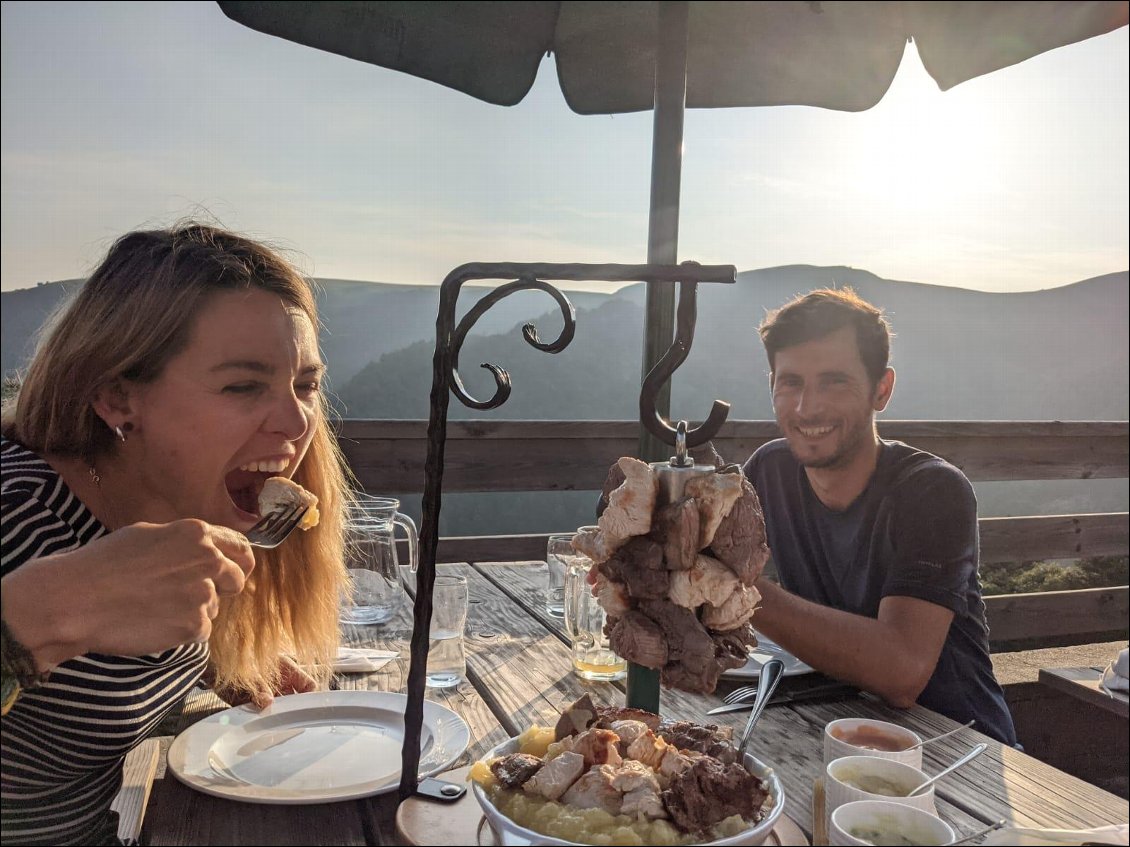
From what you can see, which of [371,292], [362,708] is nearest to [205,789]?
[362,708]

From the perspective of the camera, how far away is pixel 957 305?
9.27 metres

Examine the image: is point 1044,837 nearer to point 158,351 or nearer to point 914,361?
point 158,351

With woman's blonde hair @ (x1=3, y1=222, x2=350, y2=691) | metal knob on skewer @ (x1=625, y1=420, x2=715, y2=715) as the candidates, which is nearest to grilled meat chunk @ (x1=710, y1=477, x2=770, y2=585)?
metal knob on skewer @ (x1=625, y1=420, x2=715, y2=715)

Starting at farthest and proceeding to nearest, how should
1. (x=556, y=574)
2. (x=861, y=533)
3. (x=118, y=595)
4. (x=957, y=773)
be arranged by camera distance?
(x=861, y=533) < (x=556, y=574) < (x=957, y=773) < (x=118, y=595)

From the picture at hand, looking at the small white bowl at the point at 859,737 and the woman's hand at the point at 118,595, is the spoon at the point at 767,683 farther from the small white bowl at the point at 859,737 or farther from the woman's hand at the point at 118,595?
the woman's hand at the point at 118,595

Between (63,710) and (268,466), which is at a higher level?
(268,466)

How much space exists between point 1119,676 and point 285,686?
236 cm

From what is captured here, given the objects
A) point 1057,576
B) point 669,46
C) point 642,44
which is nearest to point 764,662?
point 669,46

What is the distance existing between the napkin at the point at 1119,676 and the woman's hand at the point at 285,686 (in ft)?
7.47

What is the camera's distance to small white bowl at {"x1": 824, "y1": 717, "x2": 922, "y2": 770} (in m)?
1.21

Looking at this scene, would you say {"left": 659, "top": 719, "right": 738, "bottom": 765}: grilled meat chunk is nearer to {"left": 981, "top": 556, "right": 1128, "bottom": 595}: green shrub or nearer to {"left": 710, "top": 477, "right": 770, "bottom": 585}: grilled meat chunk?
{"left": 710, "top": 477, "right": 770, "bottom": 585}: grilled meat chunk

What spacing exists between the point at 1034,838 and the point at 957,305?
369 inches

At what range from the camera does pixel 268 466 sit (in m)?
1.58

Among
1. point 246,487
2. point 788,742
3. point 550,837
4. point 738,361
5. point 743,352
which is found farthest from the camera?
point 738,361
